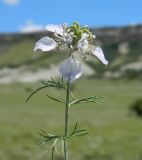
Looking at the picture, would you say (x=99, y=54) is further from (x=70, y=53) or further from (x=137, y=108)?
(x=137, y=108)

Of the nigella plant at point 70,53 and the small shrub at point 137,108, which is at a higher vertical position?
the small shrub at point 137,108

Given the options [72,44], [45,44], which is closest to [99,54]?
[72,44]

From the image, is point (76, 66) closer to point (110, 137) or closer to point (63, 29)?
point (63, 29)

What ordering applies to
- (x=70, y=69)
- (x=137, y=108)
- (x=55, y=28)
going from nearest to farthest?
1. (x=70, y=69)
2. (x=55, y=28)
3. (x=137, y=108)

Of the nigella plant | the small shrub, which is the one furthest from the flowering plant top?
the small shrub

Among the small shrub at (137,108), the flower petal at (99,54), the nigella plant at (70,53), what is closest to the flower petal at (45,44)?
the nigella plant at (70,53)

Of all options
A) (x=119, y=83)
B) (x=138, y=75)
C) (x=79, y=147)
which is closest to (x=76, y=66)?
(x=79, y=147)

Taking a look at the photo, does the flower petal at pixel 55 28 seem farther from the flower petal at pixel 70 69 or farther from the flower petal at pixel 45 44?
the flower petal at pixel 70 69
